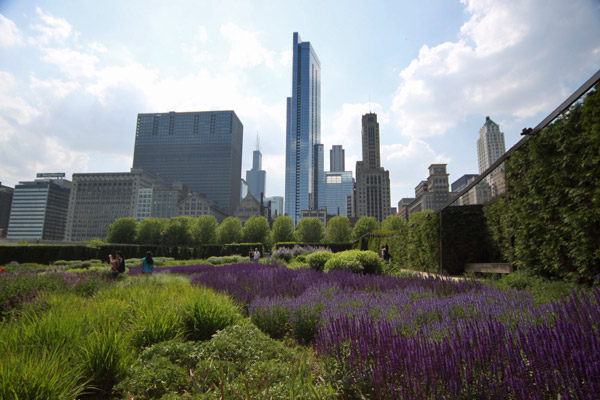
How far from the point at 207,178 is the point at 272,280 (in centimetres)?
18503

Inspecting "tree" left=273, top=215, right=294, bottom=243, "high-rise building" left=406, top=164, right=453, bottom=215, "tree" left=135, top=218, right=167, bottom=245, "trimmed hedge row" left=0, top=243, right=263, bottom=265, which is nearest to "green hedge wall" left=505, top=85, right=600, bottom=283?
"trimmed hedge row" left=0, top=243, right=263, bottom=265

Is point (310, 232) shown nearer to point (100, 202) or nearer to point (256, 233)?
point (256, 233)

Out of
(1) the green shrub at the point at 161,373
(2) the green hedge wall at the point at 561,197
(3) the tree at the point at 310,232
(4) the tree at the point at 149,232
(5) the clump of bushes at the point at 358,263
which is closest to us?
(1) the green shrub at the point at 161,373

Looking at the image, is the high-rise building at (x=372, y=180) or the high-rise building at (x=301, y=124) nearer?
the high-rise building at (x=372, y=180)

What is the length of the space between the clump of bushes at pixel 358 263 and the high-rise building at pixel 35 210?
730ft

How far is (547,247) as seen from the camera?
5098 mm

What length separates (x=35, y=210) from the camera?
17588cm

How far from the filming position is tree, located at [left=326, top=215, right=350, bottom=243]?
66375 mm

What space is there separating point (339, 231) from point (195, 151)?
146m

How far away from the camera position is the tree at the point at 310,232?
2530 inches

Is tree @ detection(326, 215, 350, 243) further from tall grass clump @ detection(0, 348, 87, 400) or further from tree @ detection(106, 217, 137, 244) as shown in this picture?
tall grass clump @ detection(0, 348, 87, 400)

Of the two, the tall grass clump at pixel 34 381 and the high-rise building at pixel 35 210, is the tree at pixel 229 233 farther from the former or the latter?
the high-rise building at pixel 35 210

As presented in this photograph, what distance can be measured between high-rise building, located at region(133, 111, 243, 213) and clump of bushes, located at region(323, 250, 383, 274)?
173 metres

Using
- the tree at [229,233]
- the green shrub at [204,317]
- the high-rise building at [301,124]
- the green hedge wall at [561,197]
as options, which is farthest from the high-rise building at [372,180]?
the green shrub at [204,317]
